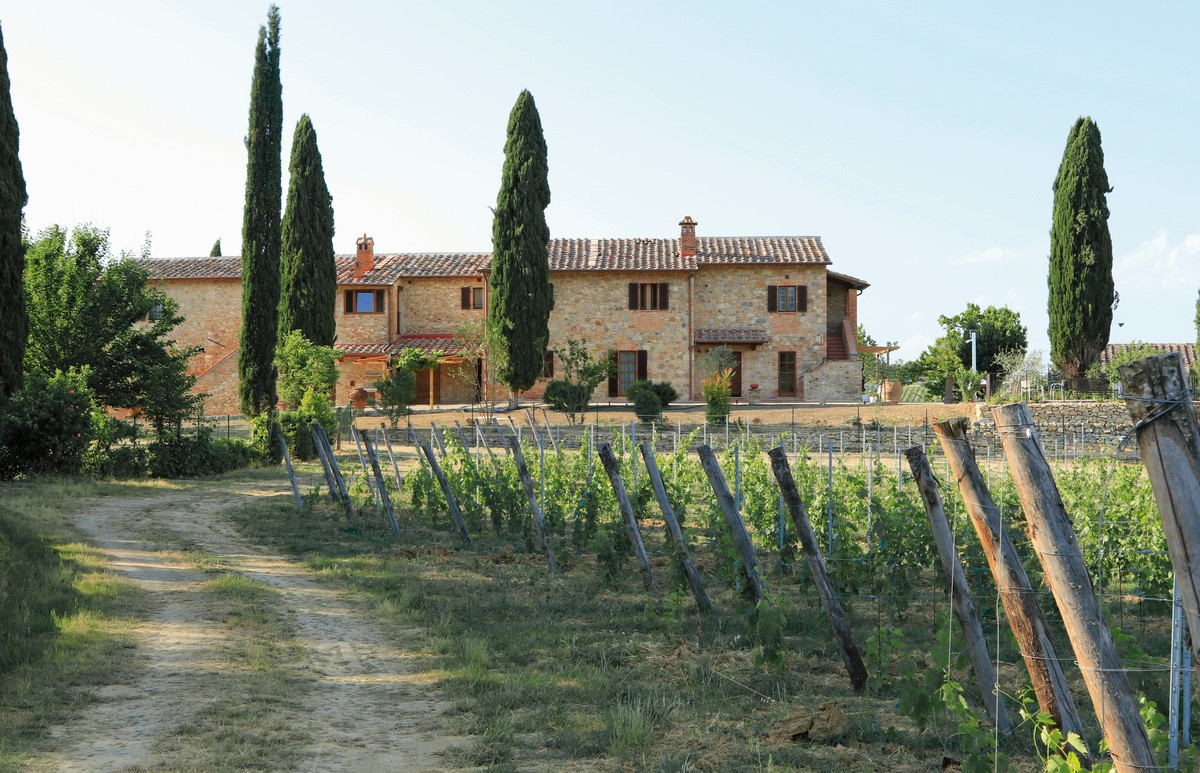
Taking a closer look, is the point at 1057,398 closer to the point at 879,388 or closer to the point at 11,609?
the point at 879,388

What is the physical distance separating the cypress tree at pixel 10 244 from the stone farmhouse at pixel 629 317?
1668cm

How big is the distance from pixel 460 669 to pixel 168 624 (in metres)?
2.50

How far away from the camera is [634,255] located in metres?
35.0

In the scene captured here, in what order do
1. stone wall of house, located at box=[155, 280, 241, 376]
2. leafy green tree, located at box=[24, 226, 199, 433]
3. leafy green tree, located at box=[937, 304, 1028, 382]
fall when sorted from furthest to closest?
1. leafy green tree, located at box=[937, 304, 1028, 382]
2. stone wall of house, located at box=[155, 280, 241, 376]
3. leafy green tree, located at box=[24, 226, 199, 433]

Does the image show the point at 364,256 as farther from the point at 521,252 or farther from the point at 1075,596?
the point at 1075,596

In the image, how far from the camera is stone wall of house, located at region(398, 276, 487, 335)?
35.3 meters

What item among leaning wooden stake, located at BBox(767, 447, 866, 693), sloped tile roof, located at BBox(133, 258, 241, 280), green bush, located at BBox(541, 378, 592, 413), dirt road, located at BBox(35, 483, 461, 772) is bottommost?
dirt road, located at BBox(35, 483, 461, 772)

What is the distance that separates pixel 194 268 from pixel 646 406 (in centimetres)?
1794

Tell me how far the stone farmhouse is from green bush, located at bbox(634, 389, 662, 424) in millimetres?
5840

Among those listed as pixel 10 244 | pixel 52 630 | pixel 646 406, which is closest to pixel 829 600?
pixel 52 630

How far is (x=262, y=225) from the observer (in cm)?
2394

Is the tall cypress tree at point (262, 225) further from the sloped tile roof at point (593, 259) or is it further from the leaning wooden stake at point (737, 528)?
the leaning wooden stake at point (737, 528)

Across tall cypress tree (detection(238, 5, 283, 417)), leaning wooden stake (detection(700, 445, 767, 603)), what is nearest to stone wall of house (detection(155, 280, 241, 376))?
tall cypress tree (detection(238, 5, 283, 417))

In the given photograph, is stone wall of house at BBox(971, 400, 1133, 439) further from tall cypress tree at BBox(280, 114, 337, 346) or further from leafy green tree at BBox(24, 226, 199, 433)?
leafy green tree at BBox(24, 226, 199, 433)
